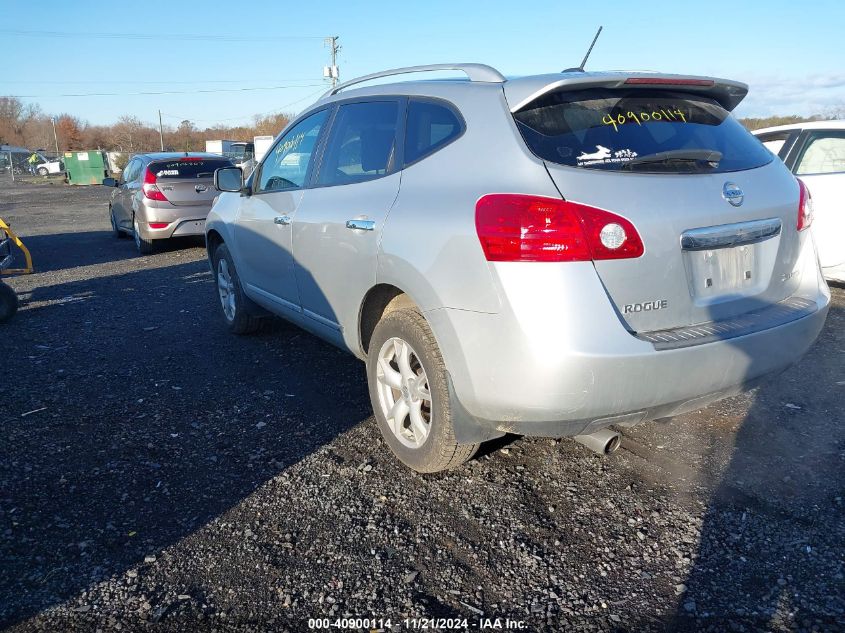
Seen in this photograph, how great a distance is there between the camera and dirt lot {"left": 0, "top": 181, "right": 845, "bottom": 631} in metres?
2.36

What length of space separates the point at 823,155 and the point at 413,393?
5.62 meters

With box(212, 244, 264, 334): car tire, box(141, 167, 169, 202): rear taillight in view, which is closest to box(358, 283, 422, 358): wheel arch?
box(212, 244, 264, 334): car tire

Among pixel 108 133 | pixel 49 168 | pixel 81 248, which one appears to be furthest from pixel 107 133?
pixel 81 248

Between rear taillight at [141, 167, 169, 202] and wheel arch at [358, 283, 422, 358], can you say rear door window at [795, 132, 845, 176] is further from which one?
rear taillight at [141, 167, 169, 202]

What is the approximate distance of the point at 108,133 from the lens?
3206 inches

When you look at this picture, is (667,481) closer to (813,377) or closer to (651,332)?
(651,332)

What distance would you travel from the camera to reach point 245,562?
262cm

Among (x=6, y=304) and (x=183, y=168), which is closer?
(x=6, y=304)

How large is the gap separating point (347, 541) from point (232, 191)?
3.30m

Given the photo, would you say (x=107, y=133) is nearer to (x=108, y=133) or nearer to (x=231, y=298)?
(x=108, y=133)

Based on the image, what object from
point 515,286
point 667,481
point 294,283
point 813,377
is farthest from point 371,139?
point 813,377

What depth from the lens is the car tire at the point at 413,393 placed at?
9.52ft

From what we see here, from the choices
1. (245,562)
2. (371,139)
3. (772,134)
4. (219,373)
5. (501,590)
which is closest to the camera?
(501,590)

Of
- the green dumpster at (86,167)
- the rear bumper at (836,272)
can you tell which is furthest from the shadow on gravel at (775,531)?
the green dumpster at (86,167)
